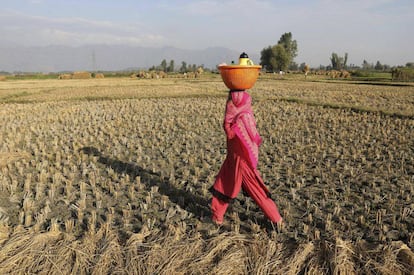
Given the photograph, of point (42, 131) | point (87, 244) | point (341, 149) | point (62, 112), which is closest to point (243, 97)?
point (87, 244)

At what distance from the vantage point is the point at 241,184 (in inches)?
155

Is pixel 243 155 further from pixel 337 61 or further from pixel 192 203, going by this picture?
pixel 337 61

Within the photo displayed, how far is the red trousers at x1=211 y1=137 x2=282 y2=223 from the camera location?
12.5ft

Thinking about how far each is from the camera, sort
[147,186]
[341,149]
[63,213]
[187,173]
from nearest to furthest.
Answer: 1. [63,213]
2. [147,186]
3. [187,173]
4. [341,149]

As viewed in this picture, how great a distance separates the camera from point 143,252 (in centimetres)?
334

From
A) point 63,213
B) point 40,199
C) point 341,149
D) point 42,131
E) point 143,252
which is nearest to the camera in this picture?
point 143,252

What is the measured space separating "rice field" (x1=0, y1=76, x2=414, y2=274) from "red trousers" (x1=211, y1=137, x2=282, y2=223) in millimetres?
247

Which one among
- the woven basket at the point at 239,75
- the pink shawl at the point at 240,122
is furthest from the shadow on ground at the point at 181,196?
the woven basket at the point at 239,75

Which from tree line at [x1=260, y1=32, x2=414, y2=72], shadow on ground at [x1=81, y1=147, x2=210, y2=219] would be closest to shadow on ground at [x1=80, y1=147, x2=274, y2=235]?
shadow on ground at [x1=81, y1=147, x2=210, y2=219]

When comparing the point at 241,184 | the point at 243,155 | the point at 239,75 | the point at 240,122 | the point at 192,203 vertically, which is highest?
the point at 239,75

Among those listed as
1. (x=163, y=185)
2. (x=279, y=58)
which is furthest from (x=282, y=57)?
(x=163, y=185)

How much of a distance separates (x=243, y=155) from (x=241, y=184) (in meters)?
0.36

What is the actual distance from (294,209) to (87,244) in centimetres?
252

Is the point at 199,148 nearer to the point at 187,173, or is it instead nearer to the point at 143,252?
the point at 187,173
